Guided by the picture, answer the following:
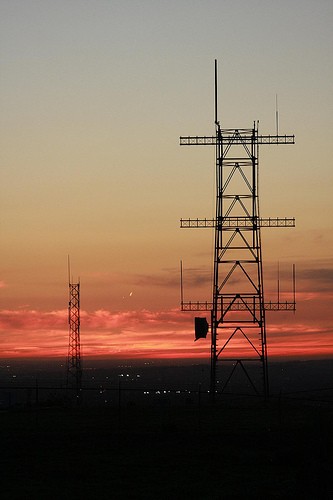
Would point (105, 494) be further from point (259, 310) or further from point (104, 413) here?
point (259, 310)

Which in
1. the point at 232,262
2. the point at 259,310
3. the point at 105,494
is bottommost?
the point at 105,494

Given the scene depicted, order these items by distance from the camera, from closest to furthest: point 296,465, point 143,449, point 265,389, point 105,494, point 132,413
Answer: point 105,494 → point 296,465 → point 143,449 → point 132,413 → point 265,389

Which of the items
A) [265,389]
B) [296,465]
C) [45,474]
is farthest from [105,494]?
[265,389]

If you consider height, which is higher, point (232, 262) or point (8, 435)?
point (232, 262)

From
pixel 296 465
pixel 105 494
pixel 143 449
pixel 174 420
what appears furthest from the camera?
pixel 174 420

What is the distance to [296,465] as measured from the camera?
98.1 ft

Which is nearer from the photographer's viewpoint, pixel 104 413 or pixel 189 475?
pixel 189 475

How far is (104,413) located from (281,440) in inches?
696

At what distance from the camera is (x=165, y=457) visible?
103 feet

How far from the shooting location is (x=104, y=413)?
163 feet

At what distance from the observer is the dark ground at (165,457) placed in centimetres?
2494

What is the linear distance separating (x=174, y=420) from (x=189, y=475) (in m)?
17.0

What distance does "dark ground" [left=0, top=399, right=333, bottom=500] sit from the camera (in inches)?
982

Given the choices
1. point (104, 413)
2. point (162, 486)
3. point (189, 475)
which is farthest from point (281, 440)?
point (104, 413)
